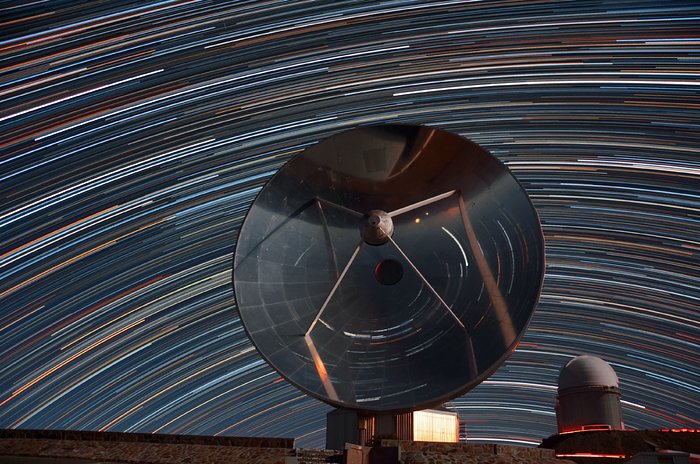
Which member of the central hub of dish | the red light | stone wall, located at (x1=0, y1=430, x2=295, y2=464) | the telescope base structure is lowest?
stone wall, located at (x1=0, y1=430, x2=295, y2=464)

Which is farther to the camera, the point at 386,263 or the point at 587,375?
the point at 587,375

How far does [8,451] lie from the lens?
656 inches

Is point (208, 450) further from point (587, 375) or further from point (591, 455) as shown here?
point (587, 375)

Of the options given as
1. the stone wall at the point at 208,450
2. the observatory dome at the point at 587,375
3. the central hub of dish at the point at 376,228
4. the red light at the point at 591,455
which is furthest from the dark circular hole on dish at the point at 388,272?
the observatory dome at the point at 587,375

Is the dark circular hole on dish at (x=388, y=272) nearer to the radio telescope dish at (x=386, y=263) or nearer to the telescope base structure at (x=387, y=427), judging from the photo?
the radio telescope dish at (x=386, y=263)

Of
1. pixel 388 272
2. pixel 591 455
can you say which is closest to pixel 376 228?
pixel 388 272

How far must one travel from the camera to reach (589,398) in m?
31.4

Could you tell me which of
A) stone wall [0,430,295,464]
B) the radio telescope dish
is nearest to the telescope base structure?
the radio telescope dish

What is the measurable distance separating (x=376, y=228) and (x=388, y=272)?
6.46 ft

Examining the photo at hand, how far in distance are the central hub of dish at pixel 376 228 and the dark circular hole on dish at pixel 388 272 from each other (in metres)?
1.00

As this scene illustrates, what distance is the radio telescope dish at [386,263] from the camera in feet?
56.7

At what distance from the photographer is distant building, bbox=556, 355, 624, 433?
30688 millimetres

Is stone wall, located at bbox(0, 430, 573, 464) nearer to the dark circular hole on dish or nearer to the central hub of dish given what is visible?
the dark circular hole on dish

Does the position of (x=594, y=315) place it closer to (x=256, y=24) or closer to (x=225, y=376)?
(x=225, y=376)
